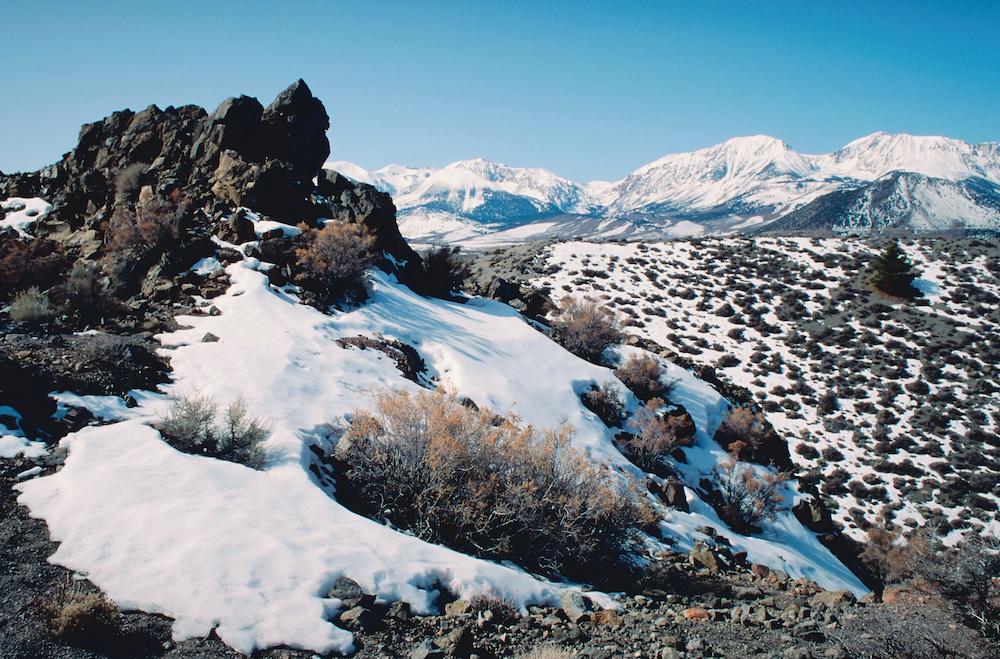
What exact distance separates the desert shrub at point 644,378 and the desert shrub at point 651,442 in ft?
6.35

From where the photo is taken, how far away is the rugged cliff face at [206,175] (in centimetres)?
1645

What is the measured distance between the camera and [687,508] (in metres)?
11.1

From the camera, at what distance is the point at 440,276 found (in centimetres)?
1917

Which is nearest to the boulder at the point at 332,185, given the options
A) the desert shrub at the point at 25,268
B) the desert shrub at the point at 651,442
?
the desert shrub at the point at 25,268

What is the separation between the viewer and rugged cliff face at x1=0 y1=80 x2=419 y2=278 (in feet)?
54.0

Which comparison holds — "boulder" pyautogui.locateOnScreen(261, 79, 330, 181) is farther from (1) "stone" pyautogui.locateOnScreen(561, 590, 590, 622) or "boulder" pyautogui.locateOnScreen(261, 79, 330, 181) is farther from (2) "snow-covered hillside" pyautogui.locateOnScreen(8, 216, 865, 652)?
(1) "stone" pyautogui.locateOnScreen(561, 590, 590, 622)

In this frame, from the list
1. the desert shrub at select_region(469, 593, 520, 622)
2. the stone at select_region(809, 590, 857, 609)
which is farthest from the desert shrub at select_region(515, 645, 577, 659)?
the stone at select_region(809, 590, 857, 609)

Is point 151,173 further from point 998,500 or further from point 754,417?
point 998,500

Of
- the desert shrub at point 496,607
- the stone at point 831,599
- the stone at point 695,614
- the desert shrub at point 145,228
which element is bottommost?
the stone at point 831,599

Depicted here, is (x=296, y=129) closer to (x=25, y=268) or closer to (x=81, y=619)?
(x=25, y=268)

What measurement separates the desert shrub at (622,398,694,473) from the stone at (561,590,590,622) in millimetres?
6598

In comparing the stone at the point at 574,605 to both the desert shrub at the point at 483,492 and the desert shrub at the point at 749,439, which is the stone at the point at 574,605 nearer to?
the desert shrub at the point at 483,492

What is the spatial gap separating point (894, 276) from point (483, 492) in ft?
123

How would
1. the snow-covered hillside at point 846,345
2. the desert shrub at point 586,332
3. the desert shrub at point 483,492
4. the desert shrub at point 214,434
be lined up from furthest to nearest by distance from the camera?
the snow-covered hillside at point 846,345 < the desert shrub at point 586,332 < the desert shrub at point 214,434 < the desert shrub at point 483,492
